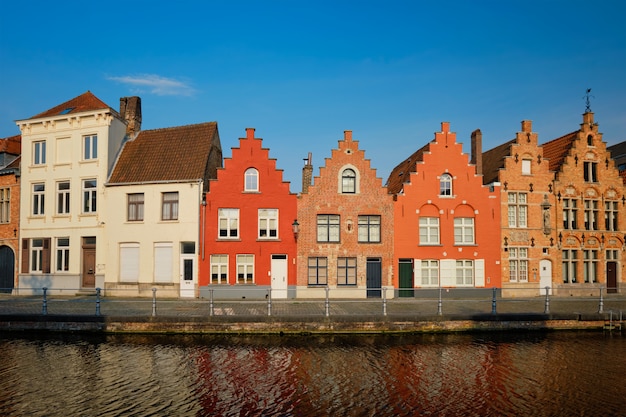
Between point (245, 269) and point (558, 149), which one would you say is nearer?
point (245, 269)

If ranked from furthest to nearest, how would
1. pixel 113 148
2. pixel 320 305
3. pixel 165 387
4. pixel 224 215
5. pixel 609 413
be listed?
pixel 113 148
pixel 224 215
pixel 320 305
pixel 165 387
pixel 609 413

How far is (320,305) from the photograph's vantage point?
2239 cm

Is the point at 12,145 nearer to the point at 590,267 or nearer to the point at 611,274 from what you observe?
the point at 590,267

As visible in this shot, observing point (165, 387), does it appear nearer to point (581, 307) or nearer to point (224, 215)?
point (224, 215)

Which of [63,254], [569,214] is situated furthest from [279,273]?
[569,214]

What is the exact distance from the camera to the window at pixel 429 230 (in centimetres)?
2814

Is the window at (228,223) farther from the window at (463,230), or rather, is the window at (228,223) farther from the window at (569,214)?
the window at (569,214)

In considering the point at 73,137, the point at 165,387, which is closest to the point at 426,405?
the point at 165,387

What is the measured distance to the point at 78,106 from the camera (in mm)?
29859

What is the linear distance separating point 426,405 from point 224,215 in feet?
61.3

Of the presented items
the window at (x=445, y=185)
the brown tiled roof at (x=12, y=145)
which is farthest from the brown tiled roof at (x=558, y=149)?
the brown tiled roof at (x=12, y=145)

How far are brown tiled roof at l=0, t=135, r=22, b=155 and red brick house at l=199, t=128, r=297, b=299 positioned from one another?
52.4ft

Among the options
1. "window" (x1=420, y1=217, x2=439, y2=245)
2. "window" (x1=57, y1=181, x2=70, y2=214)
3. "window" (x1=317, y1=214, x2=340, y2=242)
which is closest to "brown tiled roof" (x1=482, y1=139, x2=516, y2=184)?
"window" (x1=420, y1=217, x2=439, y2=245)

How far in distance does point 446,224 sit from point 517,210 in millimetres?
4924
